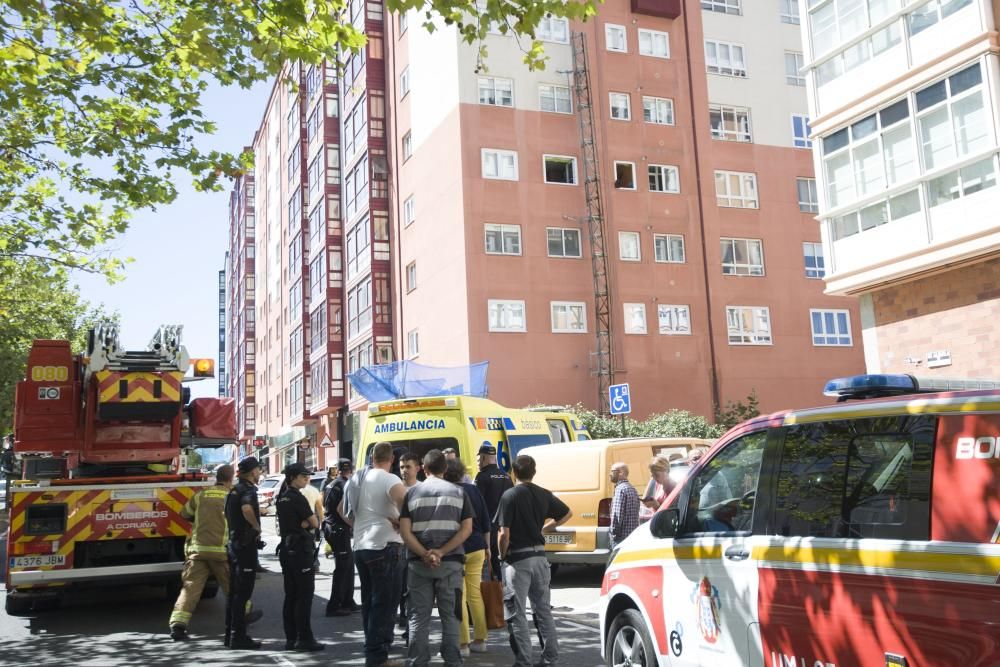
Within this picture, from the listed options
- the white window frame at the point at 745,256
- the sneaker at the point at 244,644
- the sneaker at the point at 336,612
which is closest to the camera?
the sneaker at the point at 244,644

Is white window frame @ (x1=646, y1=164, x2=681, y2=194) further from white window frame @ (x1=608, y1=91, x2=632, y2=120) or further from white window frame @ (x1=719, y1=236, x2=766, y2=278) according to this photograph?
white window frame @ (x1=719, y1=236, x2=766, y2=278)

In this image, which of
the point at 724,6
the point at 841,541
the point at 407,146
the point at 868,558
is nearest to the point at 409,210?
the point at 407,146

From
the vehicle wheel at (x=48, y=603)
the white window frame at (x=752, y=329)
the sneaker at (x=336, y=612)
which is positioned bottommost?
the sneaker at (x=336, y=612)

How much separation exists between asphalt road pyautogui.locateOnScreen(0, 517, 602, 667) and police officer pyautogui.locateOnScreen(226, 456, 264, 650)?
219 millimetres

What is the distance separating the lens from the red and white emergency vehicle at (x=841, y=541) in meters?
3.74

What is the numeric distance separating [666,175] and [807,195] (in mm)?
6096

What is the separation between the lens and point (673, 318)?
32.5m

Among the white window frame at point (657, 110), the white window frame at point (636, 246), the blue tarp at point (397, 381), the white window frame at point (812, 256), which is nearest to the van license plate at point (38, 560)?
the blue tarp at point (397, 381)

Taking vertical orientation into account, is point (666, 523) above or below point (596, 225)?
below

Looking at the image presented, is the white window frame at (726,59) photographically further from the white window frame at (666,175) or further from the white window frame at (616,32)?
the white window frame at (666,175)

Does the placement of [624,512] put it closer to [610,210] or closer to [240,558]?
[240,558]

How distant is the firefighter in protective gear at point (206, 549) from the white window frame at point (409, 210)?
25446 mm

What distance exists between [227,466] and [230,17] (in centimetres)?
478

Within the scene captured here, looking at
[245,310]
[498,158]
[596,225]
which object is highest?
[245,310]
